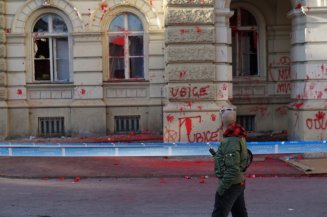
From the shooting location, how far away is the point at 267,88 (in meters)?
19.2

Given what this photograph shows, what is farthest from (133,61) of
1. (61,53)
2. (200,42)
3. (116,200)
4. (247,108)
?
(116,200)

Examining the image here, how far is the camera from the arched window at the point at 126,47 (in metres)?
19.7

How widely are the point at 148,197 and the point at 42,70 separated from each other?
1053 centimetres

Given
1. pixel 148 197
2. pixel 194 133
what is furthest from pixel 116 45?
pixel 148 197

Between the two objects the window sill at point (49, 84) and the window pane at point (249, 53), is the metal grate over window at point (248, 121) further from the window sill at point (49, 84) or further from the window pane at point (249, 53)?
the window sill at point (49, 84)

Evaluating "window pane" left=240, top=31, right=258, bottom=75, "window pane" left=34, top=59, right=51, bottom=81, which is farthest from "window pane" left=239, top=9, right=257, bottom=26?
"window pane" left=34, top=59, right=51, bottom=81

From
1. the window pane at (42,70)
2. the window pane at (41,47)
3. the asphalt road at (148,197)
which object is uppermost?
the window pane at (41,47)

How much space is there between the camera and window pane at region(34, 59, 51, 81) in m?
20.0

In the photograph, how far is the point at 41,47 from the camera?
65.3 ft

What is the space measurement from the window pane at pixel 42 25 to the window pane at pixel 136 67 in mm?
3071

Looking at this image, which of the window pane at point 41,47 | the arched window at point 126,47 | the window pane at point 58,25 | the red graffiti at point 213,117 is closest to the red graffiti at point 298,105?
the red graffiti at point 213,117

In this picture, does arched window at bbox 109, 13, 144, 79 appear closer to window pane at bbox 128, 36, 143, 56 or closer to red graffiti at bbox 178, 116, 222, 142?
window pane at bbox 128, 36, 143, 56

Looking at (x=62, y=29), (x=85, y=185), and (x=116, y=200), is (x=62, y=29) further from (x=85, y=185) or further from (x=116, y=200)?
(x=116, y=200)

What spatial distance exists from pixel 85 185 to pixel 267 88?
29.6 feet
